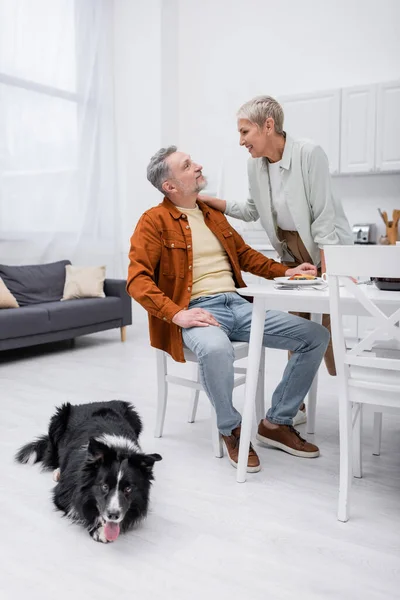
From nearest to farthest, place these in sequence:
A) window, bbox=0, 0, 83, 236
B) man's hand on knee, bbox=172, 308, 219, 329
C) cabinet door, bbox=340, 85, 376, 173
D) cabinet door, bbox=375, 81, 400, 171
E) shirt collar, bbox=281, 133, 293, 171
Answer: man's hand on knee, bbox=172, 308, 219, 329
shirt collar, bbox=281, 133, 293, 171
cabinet door, bbox=375, 81, 400, 171
cabinet door, bbox=340, 85, 376, 173
window, bbox=0, 0, 83, 236

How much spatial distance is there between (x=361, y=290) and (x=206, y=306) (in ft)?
2.72

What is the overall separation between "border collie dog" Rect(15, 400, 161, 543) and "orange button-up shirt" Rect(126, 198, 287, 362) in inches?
17.1

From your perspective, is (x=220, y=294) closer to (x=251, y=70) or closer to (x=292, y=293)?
(x=292, y=293)

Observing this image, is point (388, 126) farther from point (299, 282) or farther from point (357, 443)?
point (357, 443)

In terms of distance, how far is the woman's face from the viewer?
244 centimetres

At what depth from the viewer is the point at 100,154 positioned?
5867 millimetres

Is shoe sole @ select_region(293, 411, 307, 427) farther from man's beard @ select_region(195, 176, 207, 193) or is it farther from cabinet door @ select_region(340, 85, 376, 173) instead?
cabinet door @ select_region(340, 85, 376, 173)

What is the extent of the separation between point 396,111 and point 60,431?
3.94m

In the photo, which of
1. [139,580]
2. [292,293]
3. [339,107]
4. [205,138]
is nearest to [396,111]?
[339,107]

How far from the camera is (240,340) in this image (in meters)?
2.37

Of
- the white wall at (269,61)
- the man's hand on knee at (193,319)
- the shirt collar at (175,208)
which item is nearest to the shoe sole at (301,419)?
the man's hand on knee at (193,319)

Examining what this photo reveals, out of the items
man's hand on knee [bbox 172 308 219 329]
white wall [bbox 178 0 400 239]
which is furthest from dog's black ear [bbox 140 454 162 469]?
white wall [bbox 178 0 400 239]

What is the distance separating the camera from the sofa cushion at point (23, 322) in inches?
156

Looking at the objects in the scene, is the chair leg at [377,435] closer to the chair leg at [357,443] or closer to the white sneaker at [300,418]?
the chair leg at [357,443]
